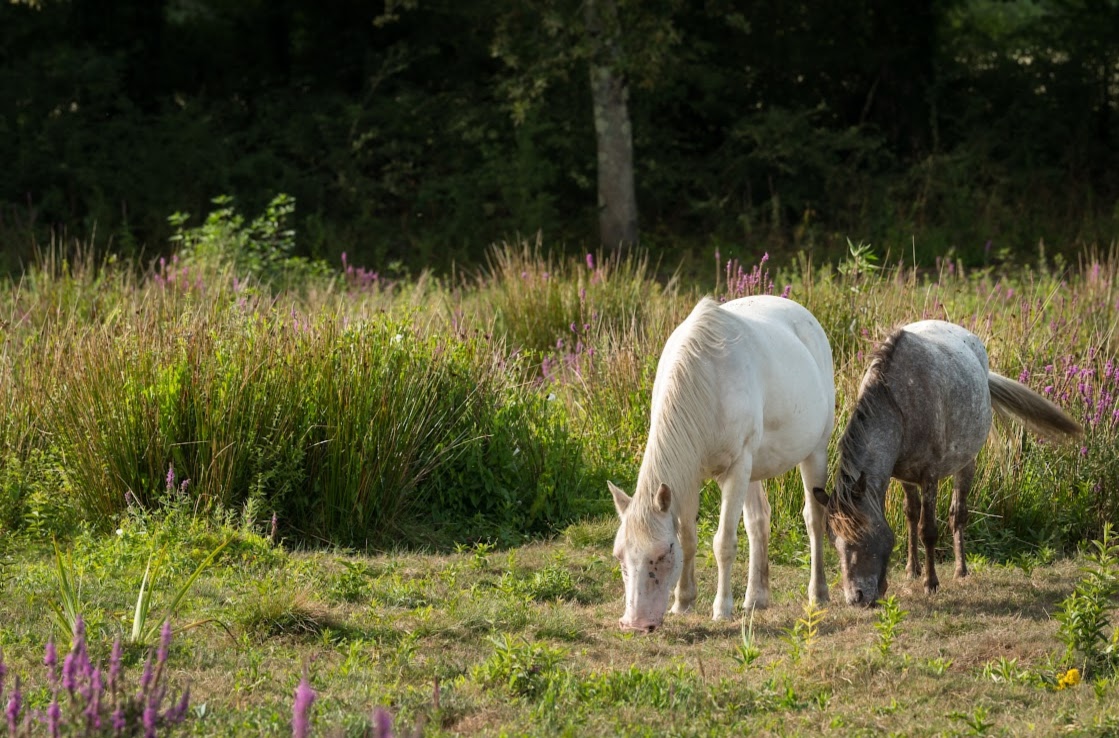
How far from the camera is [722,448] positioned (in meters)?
5.14

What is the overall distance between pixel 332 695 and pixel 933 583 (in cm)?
277

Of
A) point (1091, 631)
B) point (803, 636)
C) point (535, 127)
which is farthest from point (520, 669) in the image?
point (535, 127)

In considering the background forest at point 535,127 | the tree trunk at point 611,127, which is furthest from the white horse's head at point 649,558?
the background forest at point 535,127

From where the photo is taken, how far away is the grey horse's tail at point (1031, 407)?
6.15m

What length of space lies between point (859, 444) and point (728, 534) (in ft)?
2.14

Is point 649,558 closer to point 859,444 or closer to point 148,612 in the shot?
point 859,444

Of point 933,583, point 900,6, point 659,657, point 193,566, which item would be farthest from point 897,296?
point 900,6

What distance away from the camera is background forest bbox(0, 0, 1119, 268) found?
16.8 meters

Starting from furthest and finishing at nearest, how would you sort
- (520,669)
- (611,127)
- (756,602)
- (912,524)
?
(611,127) → (912,524) → (756,602) → (520,669)

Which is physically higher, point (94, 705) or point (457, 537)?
point (94, 705)

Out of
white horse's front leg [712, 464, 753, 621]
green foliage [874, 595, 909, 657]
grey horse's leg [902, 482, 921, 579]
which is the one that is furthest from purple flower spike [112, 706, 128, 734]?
grey horse's leg [902, 482, 921, 579]

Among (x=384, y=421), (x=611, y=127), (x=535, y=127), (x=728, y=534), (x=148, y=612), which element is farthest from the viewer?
(x=535, y=127)

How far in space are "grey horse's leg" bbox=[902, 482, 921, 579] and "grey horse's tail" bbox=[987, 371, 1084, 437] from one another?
0.62 m

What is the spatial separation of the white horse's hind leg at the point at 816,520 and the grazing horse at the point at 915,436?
0.22 meters
